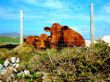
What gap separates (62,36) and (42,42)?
91cm

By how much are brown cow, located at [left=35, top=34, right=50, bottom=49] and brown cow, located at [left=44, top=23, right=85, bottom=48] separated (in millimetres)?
250

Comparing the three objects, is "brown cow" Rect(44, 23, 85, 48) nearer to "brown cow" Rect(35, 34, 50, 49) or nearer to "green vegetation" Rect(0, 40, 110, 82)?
"brown cow" Rect(35, 34, 50, 49)

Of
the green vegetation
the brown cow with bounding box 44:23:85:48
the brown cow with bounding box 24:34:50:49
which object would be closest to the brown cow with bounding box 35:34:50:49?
the brown cow with bounding box 24:34:50:49

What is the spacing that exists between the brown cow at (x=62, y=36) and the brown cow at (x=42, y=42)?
250 millimetres

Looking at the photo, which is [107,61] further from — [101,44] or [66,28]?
[66,28]

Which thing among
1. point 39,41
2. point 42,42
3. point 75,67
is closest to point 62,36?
point 42,42

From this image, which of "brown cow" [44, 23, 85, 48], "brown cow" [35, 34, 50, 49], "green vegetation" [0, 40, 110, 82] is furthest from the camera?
"brown cow" [35, 34, 50, 49]

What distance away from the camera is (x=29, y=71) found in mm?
5781

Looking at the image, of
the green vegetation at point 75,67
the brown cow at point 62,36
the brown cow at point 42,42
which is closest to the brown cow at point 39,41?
the brown cow at point 42,42

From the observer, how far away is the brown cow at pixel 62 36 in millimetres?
14586

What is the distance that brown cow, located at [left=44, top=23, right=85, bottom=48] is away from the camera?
14586 millimetres

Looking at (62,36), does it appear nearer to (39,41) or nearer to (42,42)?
(42,42)

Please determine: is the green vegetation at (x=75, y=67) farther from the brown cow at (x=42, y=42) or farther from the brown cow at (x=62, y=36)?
the brown cow at (x=42, y=42)

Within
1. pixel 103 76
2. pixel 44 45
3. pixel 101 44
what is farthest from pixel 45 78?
pixel 44 45
